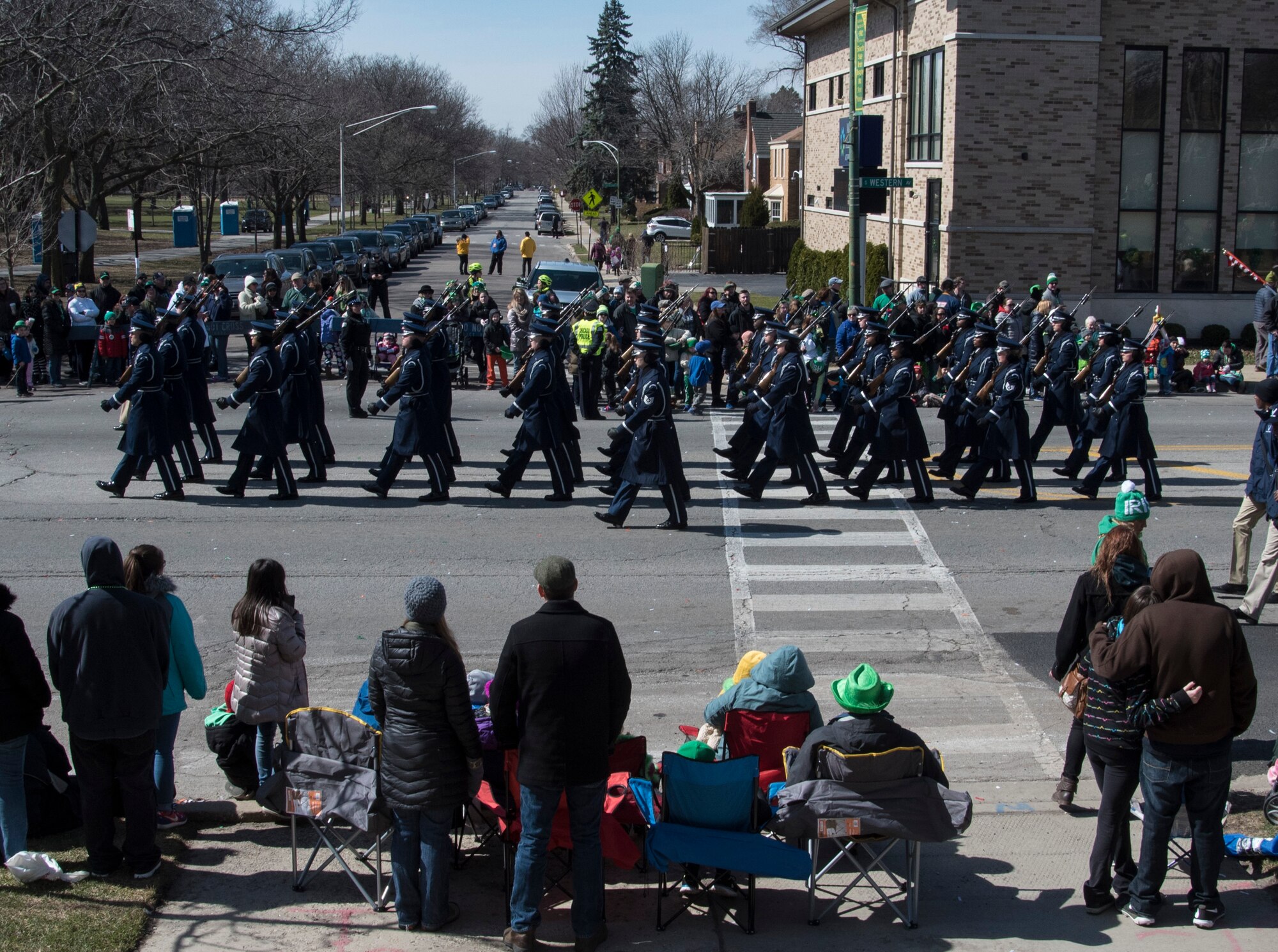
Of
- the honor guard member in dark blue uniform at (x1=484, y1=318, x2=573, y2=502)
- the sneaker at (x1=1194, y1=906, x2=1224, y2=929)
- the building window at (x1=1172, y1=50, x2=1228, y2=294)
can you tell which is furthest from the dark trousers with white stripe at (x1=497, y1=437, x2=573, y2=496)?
the building window at (x1=1172, y1=50, x2=1228, y2=294)

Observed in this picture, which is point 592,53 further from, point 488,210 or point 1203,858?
point 1203,858

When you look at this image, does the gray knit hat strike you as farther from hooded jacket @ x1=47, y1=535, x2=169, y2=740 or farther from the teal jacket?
the teal jacket

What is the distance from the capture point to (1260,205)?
27844mm

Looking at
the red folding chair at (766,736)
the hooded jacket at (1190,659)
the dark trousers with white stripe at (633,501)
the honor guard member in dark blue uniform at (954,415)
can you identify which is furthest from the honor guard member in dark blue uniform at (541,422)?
the hooded jacket at (1190,659)

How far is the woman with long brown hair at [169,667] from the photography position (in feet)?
20.1

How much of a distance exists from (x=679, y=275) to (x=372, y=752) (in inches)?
1737

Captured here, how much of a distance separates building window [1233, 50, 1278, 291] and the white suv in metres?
32.8

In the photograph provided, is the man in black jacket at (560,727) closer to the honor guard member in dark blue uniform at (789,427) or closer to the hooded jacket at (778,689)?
the hooded jacket at (778,689)

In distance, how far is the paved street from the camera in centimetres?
603

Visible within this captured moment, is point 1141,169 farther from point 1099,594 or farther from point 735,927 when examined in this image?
point 735,927

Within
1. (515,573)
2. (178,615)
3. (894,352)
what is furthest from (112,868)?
(894,352)

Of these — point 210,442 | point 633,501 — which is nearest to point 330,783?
point 633,501

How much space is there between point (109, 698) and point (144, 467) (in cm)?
860

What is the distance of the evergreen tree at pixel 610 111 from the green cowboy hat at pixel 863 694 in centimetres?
7974
